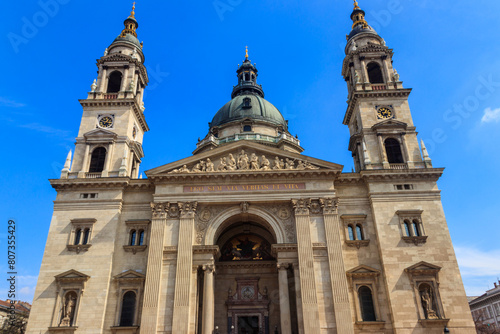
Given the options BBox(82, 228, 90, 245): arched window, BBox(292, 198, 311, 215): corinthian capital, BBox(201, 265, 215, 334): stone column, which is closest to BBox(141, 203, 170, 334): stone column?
BBox(201, 265, 215, 334): stone column

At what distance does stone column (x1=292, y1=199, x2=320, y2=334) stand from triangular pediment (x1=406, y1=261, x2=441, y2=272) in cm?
708

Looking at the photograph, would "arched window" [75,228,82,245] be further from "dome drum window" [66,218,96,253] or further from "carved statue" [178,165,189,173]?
"carved statue" [178,165,189,173]

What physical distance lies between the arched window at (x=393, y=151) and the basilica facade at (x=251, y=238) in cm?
13

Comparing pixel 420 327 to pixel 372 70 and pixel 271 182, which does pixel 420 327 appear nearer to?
pixel 271 182

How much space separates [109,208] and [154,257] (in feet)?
19.7

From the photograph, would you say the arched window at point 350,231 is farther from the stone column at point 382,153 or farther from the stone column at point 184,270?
the stone column at point 184,270

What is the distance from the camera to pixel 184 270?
2811 cm

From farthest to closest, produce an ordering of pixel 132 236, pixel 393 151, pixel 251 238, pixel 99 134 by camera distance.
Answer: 1. pixel 251 238
2. pixel 99 134
3. pixel 393 151
4. pixel 132 236

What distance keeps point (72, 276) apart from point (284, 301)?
15408 mm

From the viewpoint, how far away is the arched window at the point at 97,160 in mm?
33938

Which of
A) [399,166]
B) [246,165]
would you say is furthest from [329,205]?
[399,166]

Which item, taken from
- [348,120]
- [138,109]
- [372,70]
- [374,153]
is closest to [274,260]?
[374,153]

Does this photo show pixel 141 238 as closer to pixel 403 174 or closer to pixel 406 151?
pixel 403 174

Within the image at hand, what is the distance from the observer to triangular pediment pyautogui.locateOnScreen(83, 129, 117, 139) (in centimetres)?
3456
